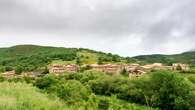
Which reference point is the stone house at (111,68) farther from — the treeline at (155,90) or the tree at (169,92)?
the tree at (169,92)

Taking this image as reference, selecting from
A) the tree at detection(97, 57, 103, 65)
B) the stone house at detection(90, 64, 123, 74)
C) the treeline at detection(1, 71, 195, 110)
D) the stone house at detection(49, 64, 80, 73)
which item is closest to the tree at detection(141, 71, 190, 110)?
Answer: the treeline at detection(1, 71, 195, 110)

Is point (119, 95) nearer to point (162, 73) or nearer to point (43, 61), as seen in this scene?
point (162, 73)

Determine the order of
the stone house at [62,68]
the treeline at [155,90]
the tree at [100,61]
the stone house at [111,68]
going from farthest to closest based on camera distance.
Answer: the tree at [100,61] < the stone house at [62,68] < the stone house at [111,68] < the treeline at [155,90]

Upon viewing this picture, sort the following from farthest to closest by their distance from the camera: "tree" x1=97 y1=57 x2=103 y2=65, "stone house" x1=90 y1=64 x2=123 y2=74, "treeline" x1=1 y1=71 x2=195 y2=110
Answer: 1. "tree" x1=97 y1=57 x2=103 y2=65
2. "stone house" x1=90 y1=64 x2=123 y2=74
3. "treeline" x1=1 y1=71 x2=195 y2=110

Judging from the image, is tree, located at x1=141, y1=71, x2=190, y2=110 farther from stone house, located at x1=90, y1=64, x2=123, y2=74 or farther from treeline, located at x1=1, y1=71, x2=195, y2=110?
stone house, located at x1=90, y1=64, x2=123, y2=74

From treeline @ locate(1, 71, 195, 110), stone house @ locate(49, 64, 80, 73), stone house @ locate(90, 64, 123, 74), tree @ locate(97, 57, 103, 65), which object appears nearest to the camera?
treeline @ locate(1, 71, 195, 110)

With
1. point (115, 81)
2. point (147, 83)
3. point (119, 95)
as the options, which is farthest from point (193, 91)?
point (115, 81)

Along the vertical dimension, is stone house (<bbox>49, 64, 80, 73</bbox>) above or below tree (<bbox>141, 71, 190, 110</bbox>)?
Result: above

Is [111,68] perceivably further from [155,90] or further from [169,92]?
[169,92]

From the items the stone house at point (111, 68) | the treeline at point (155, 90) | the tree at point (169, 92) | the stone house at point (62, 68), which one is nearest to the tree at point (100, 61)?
the stone house at point (62, 68)

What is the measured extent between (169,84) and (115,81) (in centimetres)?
1973

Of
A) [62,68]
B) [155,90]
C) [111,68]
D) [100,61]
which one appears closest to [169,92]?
[155,90]

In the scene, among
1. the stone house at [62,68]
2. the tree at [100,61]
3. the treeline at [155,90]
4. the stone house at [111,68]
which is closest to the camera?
the treeline at [155,90]

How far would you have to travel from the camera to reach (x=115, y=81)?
93.9m
